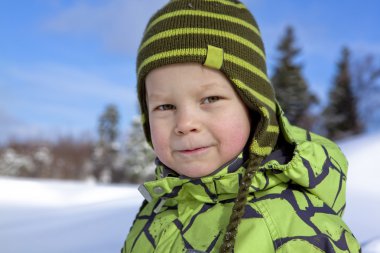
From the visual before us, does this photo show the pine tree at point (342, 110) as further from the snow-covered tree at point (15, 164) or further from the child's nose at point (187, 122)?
the snow-covered tree at point (15, 164)

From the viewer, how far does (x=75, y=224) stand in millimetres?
3129

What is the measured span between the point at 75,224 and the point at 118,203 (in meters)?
0.64

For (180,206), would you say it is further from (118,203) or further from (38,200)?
(38,200)

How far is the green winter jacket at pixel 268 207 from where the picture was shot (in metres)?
1.09

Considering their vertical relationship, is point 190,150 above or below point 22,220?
below

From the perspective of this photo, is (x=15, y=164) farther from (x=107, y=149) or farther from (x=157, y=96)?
(x=157, y=96)

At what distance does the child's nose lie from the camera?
1.22 m

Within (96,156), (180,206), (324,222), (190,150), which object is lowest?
(324,222)

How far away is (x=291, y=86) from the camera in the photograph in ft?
58.3

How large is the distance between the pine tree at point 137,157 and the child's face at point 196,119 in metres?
20.1

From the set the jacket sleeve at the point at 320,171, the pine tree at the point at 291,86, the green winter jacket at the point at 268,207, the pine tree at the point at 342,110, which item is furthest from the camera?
the pine tree at the point at 342,110

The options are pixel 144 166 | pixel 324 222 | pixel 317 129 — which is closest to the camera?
pixel 324 222

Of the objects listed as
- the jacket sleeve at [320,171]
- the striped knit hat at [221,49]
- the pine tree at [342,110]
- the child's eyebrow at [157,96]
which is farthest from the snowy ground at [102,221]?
the pine tree at [342,110]

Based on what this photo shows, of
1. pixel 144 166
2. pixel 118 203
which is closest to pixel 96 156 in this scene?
pixel 144 166
